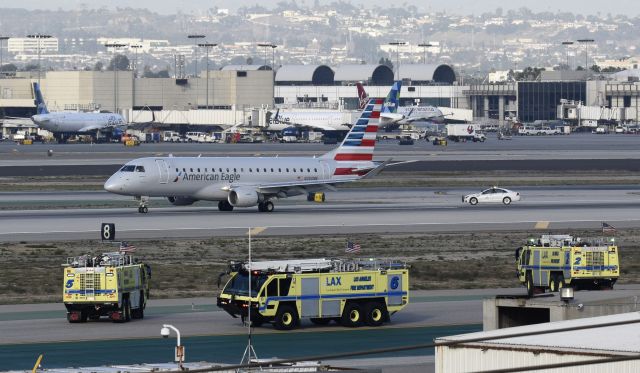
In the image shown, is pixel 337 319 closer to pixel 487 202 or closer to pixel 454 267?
pixel 454 267

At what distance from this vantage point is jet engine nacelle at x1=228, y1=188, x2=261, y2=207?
91.1 metres

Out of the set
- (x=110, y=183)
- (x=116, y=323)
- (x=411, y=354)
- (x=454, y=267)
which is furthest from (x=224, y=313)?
(x=110, y=183)

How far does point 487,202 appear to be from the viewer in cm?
10269

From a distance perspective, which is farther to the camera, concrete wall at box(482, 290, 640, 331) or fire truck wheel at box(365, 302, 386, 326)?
fire truck wheel at box(365, 302, 386, 326)

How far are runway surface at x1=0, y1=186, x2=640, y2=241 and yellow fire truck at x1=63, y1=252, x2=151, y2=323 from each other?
26.1m

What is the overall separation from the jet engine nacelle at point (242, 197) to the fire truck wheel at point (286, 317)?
4353 centimetres

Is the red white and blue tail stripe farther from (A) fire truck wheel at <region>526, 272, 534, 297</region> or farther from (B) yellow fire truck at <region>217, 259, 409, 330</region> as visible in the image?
(B) yellow fire truck at <region>217, 259, 409, 330</region>

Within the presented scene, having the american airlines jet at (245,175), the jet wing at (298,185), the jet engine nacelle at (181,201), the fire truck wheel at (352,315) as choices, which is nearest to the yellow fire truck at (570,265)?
the fire truck wheel at (352,315)

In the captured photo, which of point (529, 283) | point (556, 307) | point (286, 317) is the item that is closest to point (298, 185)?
point (529, 283)

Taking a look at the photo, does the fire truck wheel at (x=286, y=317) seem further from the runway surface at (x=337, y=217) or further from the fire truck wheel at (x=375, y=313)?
the runway surface at (x=337, y=217)

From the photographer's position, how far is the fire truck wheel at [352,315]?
159 ft

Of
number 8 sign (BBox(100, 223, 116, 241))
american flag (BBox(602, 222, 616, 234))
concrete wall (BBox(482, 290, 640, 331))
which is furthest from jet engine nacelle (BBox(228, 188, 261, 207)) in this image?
concrete wall (BBox(482, 290, 640, 331))

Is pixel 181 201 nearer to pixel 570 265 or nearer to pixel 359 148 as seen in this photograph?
pixel 359 148

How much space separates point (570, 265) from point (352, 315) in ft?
38.6
